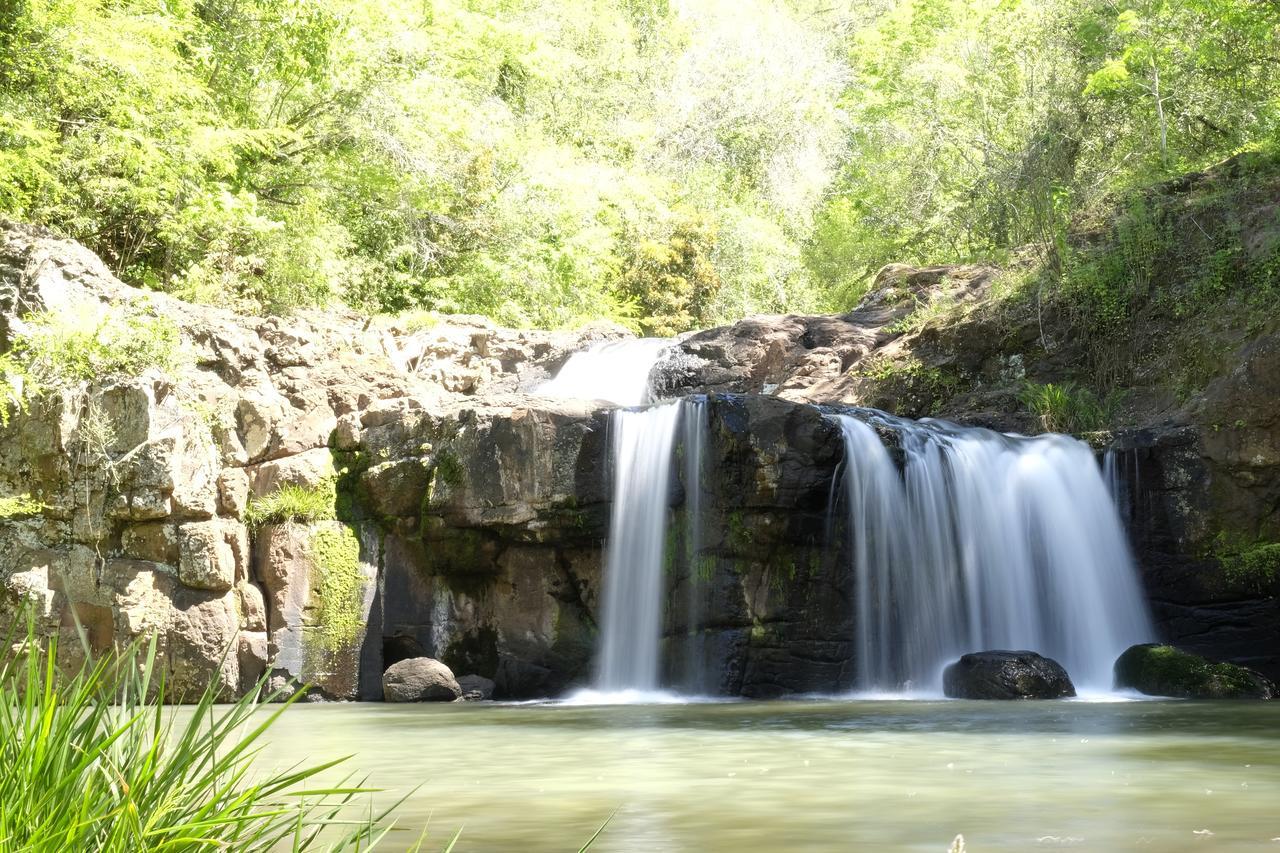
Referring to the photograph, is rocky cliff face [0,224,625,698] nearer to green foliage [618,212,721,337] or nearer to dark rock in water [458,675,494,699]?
dark rock in water [458,675,494,699]

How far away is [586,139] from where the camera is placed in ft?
105

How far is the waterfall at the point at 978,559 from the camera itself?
14000 mm

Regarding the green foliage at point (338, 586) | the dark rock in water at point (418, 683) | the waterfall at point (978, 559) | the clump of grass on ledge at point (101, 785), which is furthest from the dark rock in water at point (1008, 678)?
the clump of grass on ledge at point (101, 785)

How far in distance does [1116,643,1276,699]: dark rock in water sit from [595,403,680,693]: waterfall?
527 centimetres

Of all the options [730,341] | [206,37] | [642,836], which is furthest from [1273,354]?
[206,37]

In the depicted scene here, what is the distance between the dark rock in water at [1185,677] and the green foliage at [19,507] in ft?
39.7

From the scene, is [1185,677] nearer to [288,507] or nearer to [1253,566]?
[1253,566]

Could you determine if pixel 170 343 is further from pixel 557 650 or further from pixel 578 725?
pixel 578 725

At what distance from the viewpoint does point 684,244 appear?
29828 millimetres

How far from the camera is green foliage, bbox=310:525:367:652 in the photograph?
594 inches

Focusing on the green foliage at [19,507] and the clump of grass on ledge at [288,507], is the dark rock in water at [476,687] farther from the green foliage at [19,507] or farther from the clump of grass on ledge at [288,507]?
the green foliage at [19,507]

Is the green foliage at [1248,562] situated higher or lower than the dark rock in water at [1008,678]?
higher

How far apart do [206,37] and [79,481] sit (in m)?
7.88

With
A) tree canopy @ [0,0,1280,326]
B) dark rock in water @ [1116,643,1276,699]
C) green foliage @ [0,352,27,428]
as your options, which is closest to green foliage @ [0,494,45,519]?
green foliage @ [0,352,27,428]
